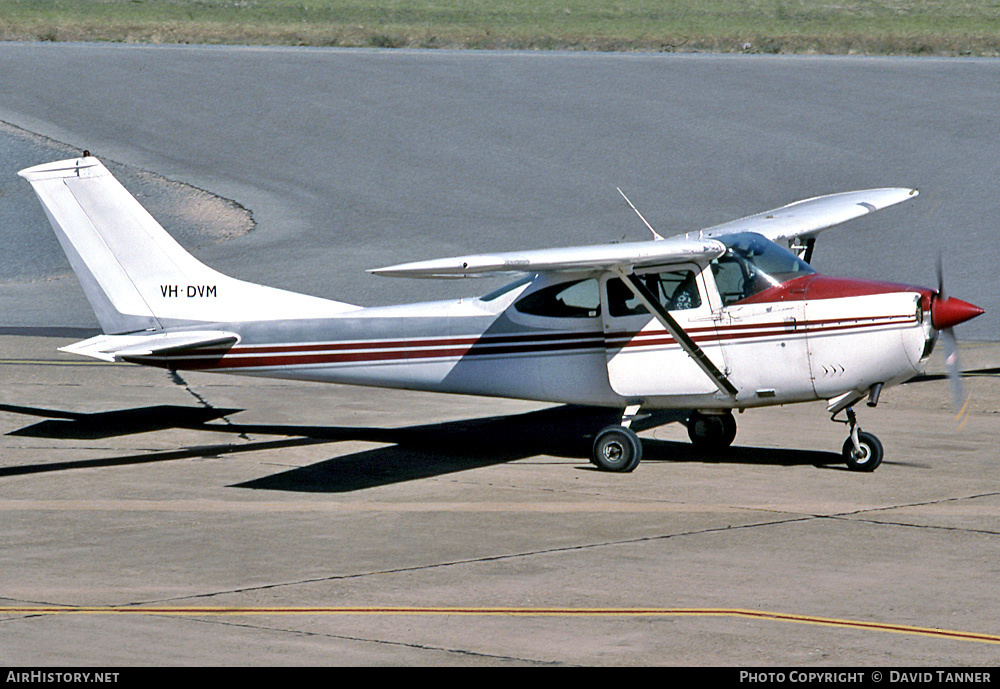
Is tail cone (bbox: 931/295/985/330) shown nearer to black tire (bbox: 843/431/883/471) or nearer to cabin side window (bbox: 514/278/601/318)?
black tire (bbox: 843/431/883/471)

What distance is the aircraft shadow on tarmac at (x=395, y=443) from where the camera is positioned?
12.9 meters

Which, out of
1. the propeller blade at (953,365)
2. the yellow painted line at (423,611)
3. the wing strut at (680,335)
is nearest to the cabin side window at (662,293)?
the wing strut at (680,335)

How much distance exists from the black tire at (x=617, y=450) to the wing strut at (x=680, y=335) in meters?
0.97

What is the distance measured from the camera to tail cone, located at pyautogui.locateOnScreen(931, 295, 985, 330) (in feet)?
38.9

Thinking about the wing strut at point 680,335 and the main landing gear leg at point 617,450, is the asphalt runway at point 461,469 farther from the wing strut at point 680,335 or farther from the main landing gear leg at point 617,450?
the wing strut at point 680,335

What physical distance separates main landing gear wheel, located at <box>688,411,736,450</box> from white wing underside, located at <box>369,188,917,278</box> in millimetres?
1918

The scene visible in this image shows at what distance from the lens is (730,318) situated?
12688mm

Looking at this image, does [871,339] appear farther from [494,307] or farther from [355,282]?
[355,282]

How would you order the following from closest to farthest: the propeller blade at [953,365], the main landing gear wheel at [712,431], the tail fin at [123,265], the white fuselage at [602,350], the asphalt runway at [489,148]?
the propeller blade at [953,365] → the white fuselage at [602,350] → the main landing gear wheel at [712,431] → the tail fin at [123,265] → the asphalt runway at [489,148]

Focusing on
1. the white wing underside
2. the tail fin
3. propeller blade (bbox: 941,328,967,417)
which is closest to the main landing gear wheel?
the white wing underside

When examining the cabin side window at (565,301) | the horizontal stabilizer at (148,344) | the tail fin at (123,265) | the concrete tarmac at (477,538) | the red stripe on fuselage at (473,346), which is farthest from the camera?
the tail fin at (123,265)

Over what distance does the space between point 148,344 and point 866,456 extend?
743cm

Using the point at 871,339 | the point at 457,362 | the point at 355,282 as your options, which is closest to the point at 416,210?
the point at 355,282

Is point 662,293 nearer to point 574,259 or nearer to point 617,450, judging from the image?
point 574,259
